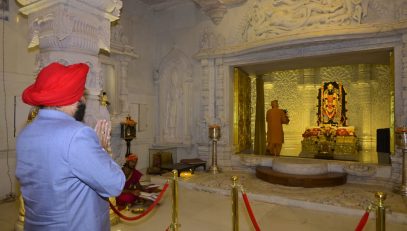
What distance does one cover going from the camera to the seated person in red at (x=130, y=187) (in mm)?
4801

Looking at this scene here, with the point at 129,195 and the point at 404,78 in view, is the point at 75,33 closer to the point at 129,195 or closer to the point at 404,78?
the point at 129,195

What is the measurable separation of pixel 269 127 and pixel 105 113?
23.4 feet

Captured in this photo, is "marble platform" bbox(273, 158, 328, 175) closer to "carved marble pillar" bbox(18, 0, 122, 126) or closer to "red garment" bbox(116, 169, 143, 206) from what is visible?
"red garment" bbox(116, 169, 143, 206)

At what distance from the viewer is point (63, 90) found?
4.87 feet

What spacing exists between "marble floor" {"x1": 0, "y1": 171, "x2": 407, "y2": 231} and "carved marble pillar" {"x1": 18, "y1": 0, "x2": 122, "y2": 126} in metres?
2.04

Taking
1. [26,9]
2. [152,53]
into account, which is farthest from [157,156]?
[26,9]

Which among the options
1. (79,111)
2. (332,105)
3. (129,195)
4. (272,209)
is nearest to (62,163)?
(79,111)

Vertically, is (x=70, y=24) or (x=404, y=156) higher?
(x=70, y=24)

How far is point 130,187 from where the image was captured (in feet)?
16.4

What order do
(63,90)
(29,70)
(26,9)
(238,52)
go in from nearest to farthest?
(63,90), (26,9), (29,70), (238,52)

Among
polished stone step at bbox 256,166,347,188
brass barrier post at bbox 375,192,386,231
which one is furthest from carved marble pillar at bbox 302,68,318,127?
brass barrier post at bbox 375,192,386,231

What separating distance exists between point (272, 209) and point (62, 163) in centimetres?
437

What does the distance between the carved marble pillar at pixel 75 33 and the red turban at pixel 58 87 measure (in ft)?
5.74

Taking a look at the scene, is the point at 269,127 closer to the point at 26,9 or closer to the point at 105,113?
the point at 105,113
